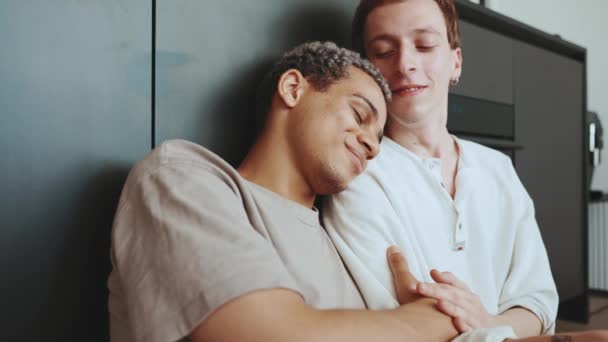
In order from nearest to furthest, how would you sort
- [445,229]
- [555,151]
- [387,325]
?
[387,325], [445,229], [555,151]

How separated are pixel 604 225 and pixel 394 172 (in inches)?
96.8

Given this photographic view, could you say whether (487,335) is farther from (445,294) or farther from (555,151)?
(555,151)

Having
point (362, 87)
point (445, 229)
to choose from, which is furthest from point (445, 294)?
point (362, 87)

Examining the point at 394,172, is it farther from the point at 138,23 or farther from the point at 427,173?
the point at 138,23

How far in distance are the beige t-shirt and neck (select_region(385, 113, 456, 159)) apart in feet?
1.51

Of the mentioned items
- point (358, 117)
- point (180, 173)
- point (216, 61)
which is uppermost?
point (216, 61)

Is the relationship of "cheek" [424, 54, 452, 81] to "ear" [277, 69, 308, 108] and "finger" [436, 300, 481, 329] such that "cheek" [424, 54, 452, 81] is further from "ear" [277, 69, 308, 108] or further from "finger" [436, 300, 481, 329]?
"finger" [436, 300, 481, 329]

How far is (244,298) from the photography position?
0.57 metres

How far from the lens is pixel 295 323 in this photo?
23.0 inches

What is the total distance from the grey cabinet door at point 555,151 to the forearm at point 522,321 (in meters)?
0.99

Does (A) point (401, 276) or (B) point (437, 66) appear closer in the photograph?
(A) point (401, 276)

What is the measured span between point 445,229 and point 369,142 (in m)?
0.29

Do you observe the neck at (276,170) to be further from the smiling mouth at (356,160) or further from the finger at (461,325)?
the finger at (461,325)

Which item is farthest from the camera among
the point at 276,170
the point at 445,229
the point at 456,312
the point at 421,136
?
the point at 421,136
